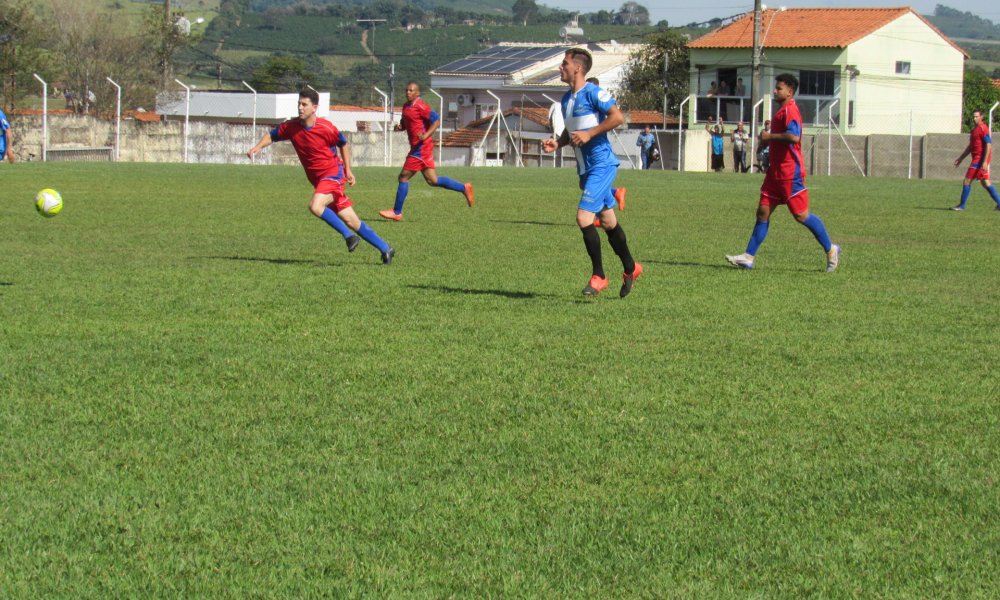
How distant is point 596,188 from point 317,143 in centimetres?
337

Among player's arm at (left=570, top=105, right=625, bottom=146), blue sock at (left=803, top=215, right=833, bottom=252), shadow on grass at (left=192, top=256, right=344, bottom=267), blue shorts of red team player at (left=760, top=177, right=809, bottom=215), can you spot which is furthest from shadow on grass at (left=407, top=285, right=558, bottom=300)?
blue sock at (left=803, top=215, right=833, bottom=252)

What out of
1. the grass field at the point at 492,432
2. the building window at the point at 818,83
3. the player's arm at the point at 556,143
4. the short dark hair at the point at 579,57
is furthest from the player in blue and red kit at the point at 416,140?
the building window at the point at 818,83

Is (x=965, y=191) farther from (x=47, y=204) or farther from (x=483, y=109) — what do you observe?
(x=483, y=109)

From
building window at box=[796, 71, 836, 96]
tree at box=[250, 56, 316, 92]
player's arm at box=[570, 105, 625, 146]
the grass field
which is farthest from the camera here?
tree at box=[250, 56, 316, 92]

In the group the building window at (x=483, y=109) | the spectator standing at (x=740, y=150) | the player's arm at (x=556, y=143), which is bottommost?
the player's arm at (x=556, y=143)

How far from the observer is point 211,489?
3.81 m

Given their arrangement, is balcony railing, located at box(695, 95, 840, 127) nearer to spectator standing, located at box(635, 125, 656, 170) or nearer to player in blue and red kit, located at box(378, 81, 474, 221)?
spectator standing, located at box(635, 125, 656, 170)

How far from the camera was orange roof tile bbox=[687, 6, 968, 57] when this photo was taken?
180 ft

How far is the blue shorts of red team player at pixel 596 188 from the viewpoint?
26.6 feet

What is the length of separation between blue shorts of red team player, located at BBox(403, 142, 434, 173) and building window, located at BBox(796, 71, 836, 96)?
42988mm

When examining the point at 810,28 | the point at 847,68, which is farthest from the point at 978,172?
the point at 810,28

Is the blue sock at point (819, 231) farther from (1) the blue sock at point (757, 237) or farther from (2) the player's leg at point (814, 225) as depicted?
(1) the blue sock at point (757, 237)

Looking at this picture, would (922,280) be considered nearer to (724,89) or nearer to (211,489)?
(211,489)

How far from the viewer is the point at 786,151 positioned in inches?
398
